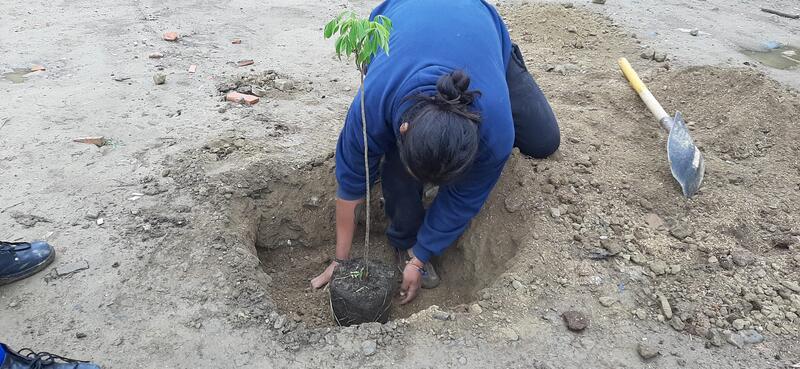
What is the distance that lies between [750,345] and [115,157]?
307 cm

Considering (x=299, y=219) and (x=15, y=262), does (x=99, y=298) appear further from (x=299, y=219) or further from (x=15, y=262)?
(x=299, y=219)

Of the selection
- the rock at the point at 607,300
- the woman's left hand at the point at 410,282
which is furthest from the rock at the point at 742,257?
the woman's left hand at the point at 410,282

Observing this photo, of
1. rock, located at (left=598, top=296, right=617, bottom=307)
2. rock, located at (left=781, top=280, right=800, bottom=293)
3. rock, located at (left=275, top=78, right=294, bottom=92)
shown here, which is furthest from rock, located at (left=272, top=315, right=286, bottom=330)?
rock, located at (left=275, top=78, right=294, bottom=92)

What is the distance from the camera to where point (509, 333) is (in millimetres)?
2066

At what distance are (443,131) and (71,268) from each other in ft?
5.48

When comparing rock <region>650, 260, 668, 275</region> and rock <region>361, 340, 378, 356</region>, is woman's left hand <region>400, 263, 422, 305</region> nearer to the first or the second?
rock <region>361, 340, 378, 356</region>

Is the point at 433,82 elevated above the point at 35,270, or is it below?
above

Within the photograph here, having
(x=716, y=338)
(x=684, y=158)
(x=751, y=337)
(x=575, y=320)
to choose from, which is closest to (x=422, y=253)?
(x=575, y=320)

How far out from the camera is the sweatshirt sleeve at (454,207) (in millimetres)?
2195

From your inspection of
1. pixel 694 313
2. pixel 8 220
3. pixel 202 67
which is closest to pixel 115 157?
pixel 8 220

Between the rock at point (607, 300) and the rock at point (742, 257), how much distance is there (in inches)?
23.4

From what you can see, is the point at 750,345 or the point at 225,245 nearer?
the point at 750,345

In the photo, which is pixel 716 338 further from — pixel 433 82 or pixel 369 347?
pixel 433 82

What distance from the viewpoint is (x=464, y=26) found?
6.81 ft
